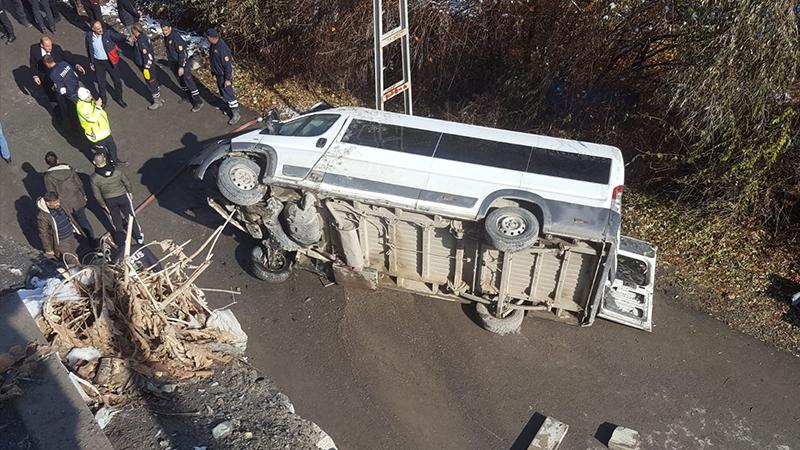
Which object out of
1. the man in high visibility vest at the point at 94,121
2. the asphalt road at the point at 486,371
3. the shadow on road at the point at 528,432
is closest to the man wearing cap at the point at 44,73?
the man in high visibility vest at the point at 94,121

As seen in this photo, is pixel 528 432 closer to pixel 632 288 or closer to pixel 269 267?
pixel 632 288

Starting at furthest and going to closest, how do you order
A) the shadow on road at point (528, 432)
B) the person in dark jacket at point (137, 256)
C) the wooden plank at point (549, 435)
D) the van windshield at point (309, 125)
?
the van windshield at point (309, 125), the person in dark jacket at point (137, 256), the shadow on road at point (528, 432), the wooden plank at point (549, 435)

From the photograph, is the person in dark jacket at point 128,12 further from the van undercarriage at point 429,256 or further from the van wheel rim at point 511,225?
the van wheel rim at point 511,225

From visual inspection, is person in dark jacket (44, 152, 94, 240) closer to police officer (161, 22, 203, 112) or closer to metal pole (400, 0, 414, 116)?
police officer (161, 22, 203, 112)

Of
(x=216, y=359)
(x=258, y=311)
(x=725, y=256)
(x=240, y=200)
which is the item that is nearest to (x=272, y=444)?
(x=216, y=359)

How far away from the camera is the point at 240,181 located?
27.0 ft

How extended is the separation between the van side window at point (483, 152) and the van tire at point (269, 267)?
256cm

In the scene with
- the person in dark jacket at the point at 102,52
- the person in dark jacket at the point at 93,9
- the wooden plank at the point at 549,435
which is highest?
the person in dark jacket at the point at 93,9

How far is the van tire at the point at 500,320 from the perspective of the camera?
828 cm

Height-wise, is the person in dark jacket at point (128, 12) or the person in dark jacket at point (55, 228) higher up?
the person in dark jacket at point (128, 12)

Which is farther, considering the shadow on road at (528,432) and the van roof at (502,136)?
the van roof at (502,136)

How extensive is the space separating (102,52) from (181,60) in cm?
124

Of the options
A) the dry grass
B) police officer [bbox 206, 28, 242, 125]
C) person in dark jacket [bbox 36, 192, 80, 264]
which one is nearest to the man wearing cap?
police officer [bbox 206, 28, 242, 125]

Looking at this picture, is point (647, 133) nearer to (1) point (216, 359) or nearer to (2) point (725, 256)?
(2) point (725, 256)
